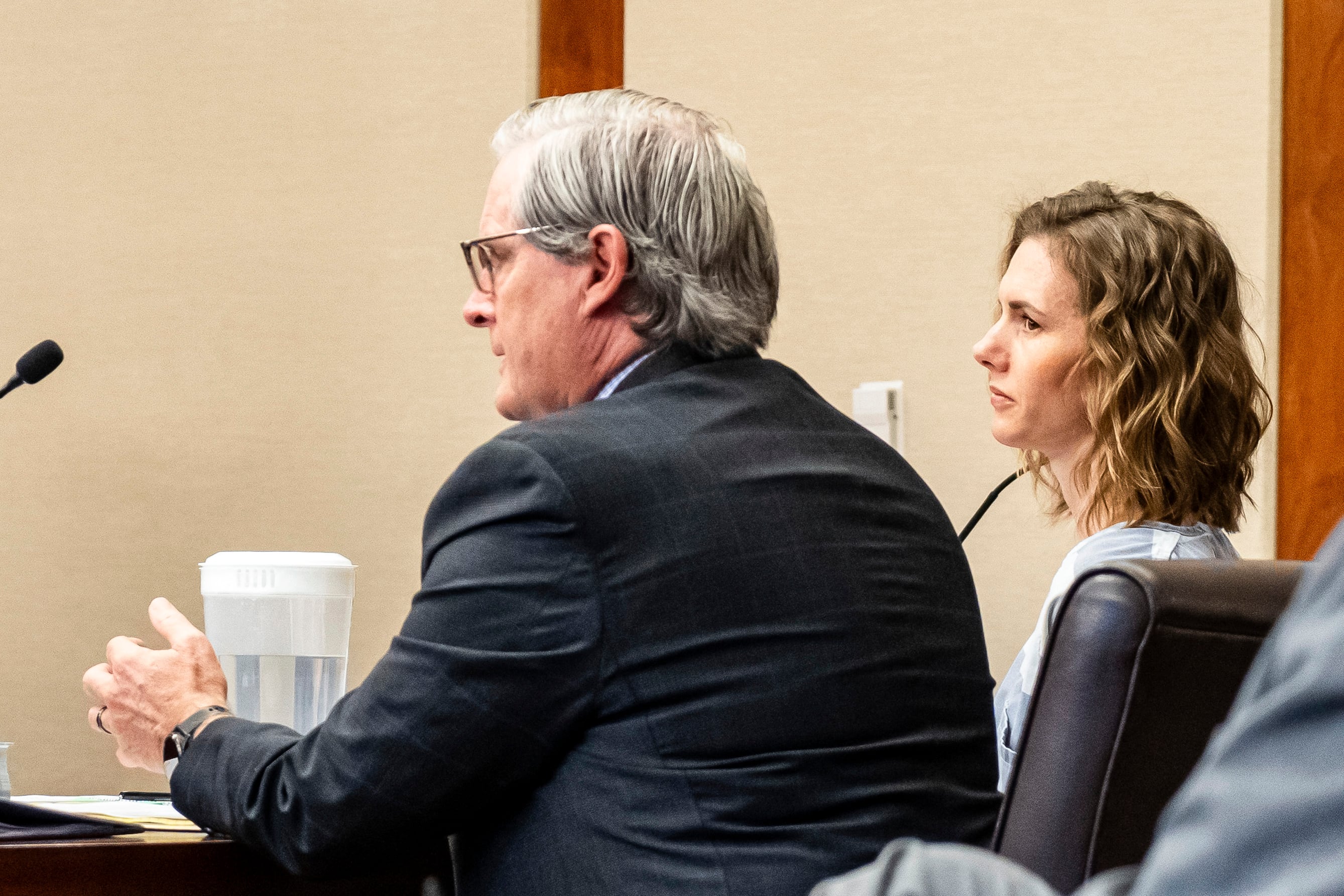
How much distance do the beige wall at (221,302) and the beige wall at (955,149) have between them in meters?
0.47

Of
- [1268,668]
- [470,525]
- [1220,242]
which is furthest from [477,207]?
[1268,668]

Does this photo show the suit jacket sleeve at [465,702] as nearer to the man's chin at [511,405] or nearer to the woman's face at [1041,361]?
the man's chin at [511,405]

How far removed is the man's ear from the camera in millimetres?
1245

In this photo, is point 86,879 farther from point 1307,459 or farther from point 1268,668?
point 1307,459

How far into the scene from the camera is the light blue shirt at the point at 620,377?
126 cm

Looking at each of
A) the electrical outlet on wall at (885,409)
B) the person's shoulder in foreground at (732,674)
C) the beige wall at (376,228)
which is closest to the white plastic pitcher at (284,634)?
the person's shoulder in foreground at (732,674)

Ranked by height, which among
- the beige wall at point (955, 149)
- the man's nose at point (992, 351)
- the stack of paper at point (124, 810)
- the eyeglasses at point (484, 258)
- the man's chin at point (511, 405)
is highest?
the beige wall at point (955, 149)

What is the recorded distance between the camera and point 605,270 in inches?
49.6

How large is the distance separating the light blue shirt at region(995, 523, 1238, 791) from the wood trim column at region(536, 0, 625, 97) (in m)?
1.41

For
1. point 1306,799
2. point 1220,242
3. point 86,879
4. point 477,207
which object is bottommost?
point 86,879

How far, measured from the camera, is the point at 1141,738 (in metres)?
0.84

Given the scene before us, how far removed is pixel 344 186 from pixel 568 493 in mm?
1795

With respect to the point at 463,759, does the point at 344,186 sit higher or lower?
higher

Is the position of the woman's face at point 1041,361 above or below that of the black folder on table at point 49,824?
above
